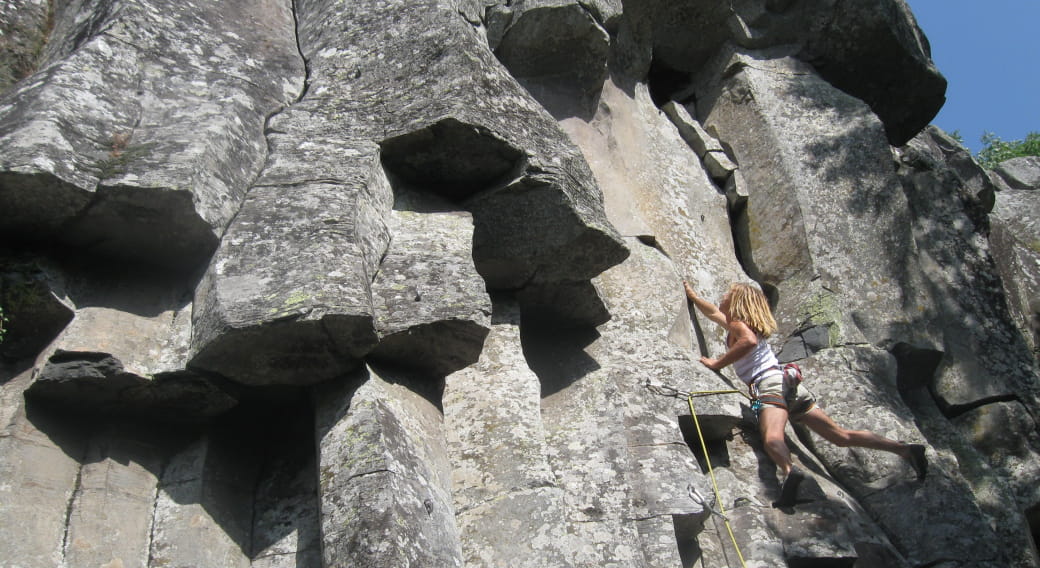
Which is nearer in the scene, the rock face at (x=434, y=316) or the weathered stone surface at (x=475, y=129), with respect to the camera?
the rock face at (x=434, y=316)

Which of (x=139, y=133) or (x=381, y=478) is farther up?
(x=139, y=133)

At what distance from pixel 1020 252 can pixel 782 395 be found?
625cm

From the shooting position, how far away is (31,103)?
4.46 m

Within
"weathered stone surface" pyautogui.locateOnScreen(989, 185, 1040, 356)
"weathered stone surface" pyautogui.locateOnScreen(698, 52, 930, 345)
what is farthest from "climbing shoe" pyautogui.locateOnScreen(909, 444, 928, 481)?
"weathered stone surface" pyautogui.locateOnScreen(989, 185, 1040, 356)

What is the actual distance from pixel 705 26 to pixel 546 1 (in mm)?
3059

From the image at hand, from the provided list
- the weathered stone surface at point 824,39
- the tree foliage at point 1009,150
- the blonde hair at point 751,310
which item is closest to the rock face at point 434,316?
the blonde hair at point 751,310

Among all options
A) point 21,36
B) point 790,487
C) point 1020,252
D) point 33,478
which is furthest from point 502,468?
point 1020,252

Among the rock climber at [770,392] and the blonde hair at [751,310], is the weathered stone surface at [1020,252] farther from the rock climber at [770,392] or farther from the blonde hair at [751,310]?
the blonde hair at [751,310]

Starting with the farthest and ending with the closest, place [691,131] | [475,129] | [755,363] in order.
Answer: [691,131]
[755,363]
[475,129]

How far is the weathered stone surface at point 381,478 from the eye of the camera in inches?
144

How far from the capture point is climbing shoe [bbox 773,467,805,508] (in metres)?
6.15

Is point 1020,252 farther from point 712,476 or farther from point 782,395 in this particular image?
point 712,476

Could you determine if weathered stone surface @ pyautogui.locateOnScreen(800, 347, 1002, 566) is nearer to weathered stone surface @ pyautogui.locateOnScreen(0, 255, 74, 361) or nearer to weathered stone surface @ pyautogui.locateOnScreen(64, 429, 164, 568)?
weathered stone surface @ pyautogui.locateOnScreen(64, 429, 164, 568)

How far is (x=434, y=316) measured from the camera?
14.8 feet
